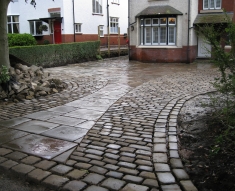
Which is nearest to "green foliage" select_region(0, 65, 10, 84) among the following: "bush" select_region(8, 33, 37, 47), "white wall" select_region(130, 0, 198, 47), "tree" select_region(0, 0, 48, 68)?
"tree" select_region(0, 0, 48, 68)

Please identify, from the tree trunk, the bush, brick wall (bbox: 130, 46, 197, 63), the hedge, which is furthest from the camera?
brick wall (bbox: 130, 46, 197, 63)

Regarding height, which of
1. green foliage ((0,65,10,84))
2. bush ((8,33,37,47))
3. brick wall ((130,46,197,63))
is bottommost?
green foliage ((0,65,10,84))

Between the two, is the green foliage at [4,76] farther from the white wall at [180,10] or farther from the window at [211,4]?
the window at [211,4]

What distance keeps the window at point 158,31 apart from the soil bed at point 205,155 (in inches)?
562

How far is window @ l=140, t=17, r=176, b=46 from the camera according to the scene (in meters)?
19.4

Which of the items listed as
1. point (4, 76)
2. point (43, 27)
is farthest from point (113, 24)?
point (4, 76)

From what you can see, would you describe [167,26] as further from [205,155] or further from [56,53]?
[205,155]

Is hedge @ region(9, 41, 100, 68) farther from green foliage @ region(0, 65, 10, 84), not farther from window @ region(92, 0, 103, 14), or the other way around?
window @ region(92, 0, 103, 14)

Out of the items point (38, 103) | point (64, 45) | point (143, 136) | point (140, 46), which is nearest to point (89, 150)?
point (143, 136)

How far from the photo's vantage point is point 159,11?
62.3 feet

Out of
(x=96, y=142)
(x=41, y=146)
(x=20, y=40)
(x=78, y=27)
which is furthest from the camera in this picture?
(x=78, y=27)

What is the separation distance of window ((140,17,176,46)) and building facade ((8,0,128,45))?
4360 mm

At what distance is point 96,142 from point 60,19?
840 inches

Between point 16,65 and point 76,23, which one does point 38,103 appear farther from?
point 76,23
